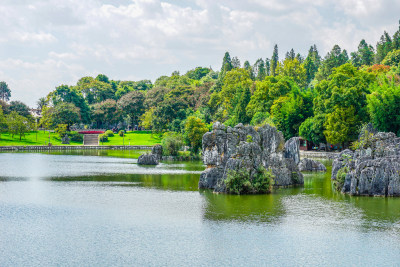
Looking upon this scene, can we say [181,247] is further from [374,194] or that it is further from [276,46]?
[276,46]

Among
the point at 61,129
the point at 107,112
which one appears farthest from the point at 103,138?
the point at 107,112

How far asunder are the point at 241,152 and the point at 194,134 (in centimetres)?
4054

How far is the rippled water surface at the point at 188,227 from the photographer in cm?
2639

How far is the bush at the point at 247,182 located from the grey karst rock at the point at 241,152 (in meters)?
0.49

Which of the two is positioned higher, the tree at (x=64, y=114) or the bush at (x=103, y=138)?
the tree at (x=64, y=114)

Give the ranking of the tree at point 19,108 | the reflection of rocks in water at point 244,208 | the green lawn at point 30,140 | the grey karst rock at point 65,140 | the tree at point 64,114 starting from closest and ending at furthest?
the reflection of rocks in water at point 244,208
the green lawn at point 30,140
the grey karst rock at point 65,140
the tree at point 64,114
the tree at point 19,108

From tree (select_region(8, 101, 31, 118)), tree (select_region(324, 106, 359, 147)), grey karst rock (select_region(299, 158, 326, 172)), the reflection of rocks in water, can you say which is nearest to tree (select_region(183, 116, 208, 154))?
tree (select_region(324, 106, 359, 147))

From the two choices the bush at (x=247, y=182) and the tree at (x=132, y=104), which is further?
the tree at (x=132, y=104)

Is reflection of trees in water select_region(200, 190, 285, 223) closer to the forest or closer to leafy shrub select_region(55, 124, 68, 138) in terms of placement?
the forest

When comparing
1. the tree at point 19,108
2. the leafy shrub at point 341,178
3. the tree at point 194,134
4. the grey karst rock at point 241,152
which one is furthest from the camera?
the tree at point 19,108

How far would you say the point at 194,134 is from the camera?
3314 inches

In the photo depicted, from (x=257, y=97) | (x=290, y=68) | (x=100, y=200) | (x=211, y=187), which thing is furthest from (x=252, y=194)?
(x=290, y=68)

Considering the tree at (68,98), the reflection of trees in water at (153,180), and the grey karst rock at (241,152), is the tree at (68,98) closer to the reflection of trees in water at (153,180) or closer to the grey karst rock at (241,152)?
the reflection of trees in water at (153,180)

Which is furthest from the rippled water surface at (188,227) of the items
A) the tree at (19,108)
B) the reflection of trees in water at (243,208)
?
the tree at (19,108)
